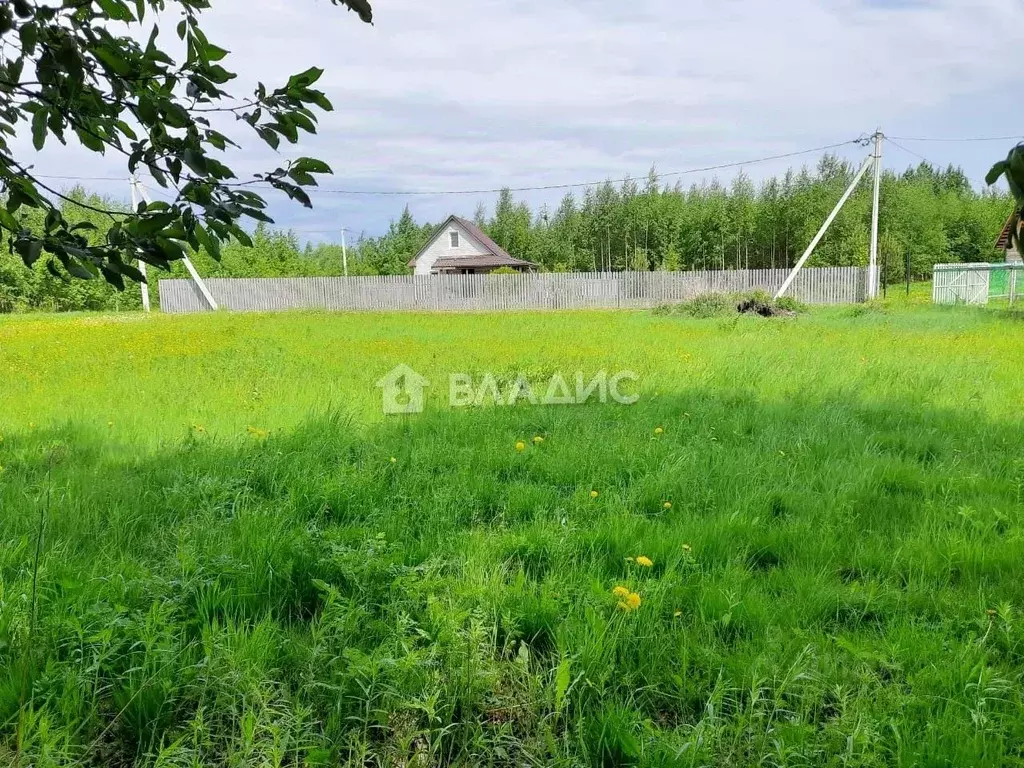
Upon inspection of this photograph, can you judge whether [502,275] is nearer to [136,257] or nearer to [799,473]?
[799,473]

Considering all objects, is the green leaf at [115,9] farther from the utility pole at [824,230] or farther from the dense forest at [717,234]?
the dense forest at [717,234]

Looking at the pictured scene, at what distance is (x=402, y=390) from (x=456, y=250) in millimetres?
35582

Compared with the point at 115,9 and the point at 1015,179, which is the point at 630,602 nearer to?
the point at 1015,179

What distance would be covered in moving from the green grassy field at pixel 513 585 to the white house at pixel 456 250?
34.9m

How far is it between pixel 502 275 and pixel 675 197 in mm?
20128

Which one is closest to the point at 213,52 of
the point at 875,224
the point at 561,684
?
the point at 561,684

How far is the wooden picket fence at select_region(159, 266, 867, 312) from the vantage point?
24.0m

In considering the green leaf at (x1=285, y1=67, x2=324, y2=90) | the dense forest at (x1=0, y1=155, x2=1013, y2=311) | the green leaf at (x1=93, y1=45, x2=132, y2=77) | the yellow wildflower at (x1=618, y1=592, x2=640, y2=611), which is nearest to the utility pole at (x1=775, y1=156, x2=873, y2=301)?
the dense forest at (x1=0, y1=155, x2=1013, y2=311)

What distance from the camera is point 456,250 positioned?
40.3 metres

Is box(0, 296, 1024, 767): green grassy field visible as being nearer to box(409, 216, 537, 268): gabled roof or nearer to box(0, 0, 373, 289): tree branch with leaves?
box(0, 0, 373, 289): tree branch with leaves

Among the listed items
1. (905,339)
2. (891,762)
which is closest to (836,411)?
(891,762)

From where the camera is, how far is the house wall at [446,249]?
131ft

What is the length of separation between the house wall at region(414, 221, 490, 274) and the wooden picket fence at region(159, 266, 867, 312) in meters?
15.7

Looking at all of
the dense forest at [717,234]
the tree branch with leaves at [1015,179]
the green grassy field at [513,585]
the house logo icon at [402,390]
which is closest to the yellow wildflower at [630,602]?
the green grassy field at [513,585]
